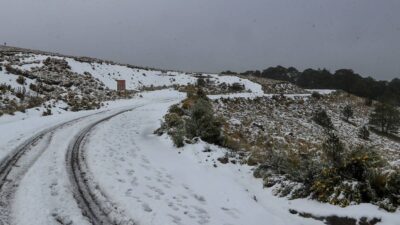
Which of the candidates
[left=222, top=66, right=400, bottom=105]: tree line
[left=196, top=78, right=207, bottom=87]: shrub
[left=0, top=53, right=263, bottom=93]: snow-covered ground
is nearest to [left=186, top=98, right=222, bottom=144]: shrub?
[left=0, top=53, right=263, bottom=93]: snow-covered ground

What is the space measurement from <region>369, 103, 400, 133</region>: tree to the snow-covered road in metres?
32.4

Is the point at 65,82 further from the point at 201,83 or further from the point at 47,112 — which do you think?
the point at 201,83

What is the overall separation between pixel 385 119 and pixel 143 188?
37140mm

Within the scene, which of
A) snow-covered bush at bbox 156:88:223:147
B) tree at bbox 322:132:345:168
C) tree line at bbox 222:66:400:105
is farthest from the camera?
tree line at bbox 222:66:400:105

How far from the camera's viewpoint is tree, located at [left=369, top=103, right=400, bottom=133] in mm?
38844

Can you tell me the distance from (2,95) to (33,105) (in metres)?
2.24

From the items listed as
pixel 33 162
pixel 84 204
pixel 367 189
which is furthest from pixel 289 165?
pixel 33 162

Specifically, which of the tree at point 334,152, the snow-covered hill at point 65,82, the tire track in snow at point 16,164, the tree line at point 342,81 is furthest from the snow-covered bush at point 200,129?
the tree line at point 342,81

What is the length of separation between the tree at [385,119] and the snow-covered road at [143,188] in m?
32.4

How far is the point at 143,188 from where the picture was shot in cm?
787

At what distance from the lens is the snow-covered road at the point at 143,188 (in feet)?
20.9

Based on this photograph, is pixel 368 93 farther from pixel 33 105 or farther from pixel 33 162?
pixel 33 162

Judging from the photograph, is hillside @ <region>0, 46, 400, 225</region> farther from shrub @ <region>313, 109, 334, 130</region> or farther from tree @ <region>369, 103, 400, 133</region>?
tree @ <region>369, 103, 400, 133</region>

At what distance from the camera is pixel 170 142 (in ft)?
42.0
